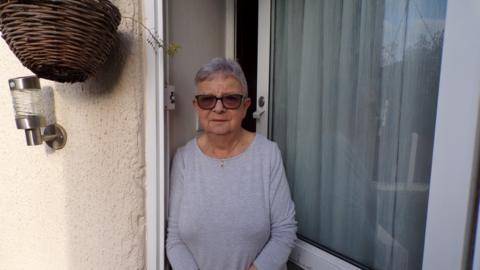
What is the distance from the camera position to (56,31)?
69 centimetres

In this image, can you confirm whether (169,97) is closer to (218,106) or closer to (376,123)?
(218,106)

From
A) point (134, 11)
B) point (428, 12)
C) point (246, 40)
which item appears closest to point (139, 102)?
point (134, 11)

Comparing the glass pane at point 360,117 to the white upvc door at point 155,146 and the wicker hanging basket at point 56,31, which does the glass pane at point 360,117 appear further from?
the wicker hanging basket at point 56,31

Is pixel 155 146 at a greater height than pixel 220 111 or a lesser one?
lesser

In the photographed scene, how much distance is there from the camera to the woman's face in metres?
1.04

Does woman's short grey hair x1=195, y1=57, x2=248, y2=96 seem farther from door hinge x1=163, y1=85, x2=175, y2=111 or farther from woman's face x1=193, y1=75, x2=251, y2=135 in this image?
door hinge x1=163, y1=85, x2=175, y2=111

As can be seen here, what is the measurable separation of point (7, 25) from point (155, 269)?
933mm

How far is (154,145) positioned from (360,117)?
85cm

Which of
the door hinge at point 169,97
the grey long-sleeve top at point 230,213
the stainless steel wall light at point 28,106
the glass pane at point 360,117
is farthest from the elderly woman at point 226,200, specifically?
the stainless steel wall light at point 28,106

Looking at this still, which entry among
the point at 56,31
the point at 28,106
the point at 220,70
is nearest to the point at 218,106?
the point at 220,70

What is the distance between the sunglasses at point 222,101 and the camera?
41.1 inches

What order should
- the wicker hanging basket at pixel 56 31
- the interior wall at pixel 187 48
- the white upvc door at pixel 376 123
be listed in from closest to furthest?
the wicker hanging basket at pixel 56 31 < the white upvc door at pixel 376 123 < the interior wall at pixel 187 48

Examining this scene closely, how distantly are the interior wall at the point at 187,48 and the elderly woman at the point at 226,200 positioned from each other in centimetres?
16

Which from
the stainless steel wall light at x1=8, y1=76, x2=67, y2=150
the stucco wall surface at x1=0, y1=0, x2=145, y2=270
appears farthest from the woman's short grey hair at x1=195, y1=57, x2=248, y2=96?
the stainless steel wall light at x1=8, y1=76, x2=67, y2=150
